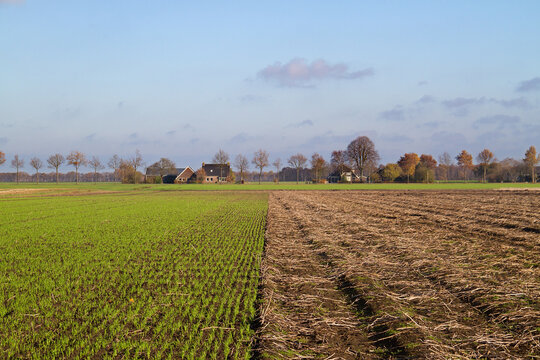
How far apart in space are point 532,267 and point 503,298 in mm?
3334

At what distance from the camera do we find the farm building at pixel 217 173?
14475 cm

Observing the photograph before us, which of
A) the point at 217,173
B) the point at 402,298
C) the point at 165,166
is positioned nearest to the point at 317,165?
the point at 217,173

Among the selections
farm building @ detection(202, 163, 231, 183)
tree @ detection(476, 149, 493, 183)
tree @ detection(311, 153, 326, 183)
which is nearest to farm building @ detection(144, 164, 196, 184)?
farm building @ detection(202, 163, 231, 183)

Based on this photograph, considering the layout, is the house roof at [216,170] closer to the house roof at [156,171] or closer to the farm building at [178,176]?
the farm building at [178,176]

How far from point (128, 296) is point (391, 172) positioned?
4968 inches

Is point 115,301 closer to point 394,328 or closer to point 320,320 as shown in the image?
point 320,320

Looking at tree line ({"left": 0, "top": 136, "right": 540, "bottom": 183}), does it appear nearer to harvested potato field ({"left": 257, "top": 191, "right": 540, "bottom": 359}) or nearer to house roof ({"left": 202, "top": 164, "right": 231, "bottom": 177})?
house roof ({"left": 202, "top": 164, "right": 231, "bottom": 177})

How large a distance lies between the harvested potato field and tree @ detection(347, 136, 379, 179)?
369ft

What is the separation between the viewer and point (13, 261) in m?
10.2

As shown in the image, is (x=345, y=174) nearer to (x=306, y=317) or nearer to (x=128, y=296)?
(x=128, y=296)

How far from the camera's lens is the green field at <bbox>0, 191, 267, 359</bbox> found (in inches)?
196

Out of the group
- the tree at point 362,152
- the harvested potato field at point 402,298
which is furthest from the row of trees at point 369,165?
the harvested potato field at point 402,298

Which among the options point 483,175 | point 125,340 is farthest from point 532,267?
point 483,175

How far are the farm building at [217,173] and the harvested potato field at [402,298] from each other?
132527 millimetres
